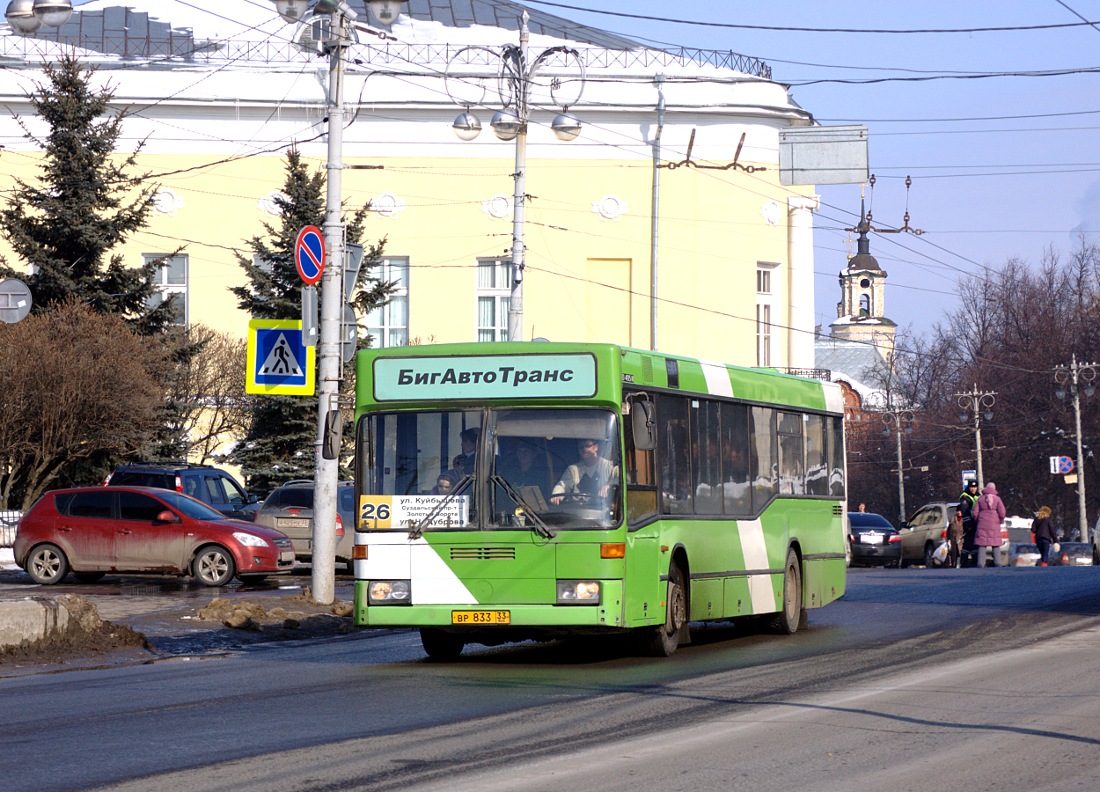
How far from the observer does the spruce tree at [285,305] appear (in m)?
43.6

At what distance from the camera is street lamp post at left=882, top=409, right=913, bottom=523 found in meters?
78.5

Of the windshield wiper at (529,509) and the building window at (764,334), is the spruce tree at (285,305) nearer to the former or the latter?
the building window at (764,334)

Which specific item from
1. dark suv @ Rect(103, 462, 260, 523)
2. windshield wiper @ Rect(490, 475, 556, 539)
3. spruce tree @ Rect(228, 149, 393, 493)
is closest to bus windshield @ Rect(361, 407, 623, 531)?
windshield wiper @ Rect(490, 475, 556, 539)

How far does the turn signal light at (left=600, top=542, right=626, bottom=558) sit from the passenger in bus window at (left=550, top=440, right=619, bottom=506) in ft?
1.31

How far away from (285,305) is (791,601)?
27850mm

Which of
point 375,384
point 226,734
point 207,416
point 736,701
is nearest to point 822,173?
point 375,384

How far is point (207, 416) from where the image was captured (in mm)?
50969

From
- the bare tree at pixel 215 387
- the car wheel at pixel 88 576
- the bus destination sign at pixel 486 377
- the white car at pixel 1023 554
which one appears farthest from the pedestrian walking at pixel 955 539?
the bus destination sign at pixel 486 377

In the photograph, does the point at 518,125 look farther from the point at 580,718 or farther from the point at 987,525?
the point at 580,718

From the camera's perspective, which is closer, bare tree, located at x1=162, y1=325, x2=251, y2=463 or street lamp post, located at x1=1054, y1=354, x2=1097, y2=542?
bare tree, located at x1=162, y1=325, x2=251, y2=463

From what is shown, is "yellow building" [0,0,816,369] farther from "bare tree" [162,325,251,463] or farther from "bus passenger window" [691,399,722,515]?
"bus passenger window" [691,399,722,515]

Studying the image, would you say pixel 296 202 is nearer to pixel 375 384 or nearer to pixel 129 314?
pixel 129 314

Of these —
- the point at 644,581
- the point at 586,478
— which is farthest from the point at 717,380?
the point at 586,478

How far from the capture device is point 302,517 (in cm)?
2945
